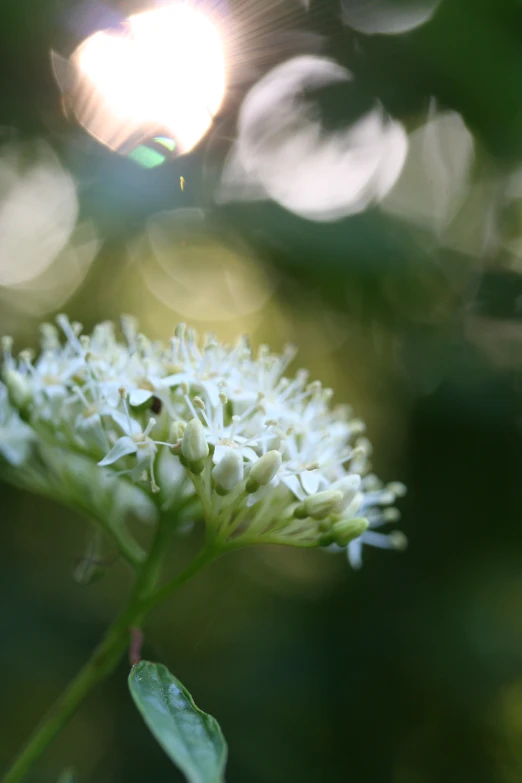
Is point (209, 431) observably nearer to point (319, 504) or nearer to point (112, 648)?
point (319, 504)

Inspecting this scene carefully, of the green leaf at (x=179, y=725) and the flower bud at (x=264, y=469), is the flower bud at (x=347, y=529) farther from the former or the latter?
the green leaf at (x=179, y=725)

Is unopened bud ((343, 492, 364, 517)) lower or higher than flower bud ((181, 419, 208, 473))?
lower

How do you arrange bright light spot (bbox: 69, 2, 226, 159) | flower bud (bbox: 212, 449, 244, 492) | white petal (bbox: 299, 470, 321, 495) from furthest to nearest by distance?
bright light spot (bbox: 69, 2, 226, 159)
white petal (bbox: 299, 470, 321, 495)
flower bud (bbox: 212, 449, 244, 492)

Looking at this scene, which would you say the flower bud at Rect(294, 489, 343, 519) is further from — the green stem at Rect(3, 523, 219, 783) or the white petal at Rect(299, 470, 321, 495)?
the green stem at Rect(3, 523, 219, 783)

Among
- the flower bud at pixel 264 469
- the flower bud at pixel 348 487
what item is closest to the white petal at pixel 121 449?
the flower bud at pixel 264 469

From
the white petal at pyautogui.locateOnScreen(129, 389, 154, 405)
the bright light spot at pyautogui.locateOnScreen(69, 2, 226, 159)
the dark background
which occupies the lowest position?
the dark background

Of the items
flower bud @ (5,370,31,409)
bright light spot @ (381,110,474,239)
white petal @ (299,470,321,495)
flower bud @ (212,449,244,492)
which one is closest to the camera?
flower bud @ (212,449,244,492)

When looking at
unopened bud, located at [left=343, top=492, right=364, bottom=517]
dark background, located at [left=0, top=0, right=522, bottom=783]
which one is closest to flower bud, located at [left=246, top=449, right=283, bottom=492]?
unopened bud, located at [left=343, top=492, right=364, bottom=517]

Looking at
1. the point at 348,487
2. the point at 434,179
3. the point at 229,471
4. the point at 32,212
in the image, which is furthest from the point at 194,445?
the point at 32,212
